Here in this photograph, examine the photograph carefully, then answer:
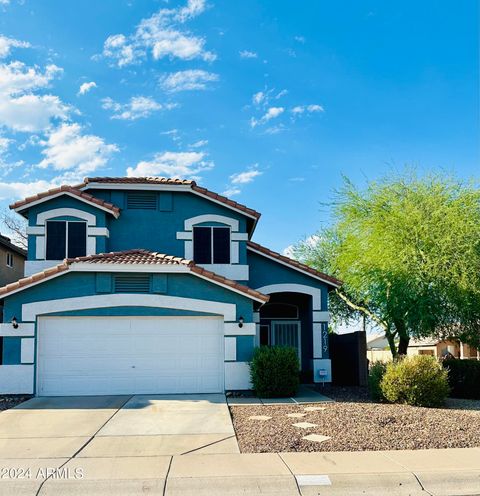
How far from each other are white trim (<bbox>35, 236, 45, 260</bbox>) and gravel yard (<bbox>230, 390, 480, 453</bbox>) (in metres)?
8.14

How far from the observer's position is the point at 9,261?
25391 mm

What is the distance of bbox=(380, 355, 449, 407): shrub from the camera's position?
13656mm

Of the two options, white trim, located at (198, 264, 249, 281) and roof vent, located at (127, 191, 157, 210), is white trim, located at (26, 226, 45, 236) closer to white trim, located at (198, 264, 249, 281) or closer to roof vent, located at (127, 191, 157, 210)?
roof vent, located at (127, 191, 157, 210)

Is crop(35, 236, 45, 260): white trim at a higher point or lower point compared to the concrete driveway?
higher

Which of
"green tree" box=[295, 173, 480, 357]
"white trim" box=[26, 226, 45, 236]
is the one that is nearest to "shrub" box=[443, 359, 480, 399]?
"green tree" box=[295, 173, 480, 357]

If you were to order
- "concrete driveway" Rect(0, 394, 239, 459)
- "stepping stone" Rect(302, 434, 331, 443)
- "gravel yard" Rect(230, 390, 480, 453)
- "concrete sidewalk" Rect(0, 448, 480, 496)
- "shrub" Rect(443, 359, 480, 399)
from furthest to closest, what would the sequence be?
"shrub" Rect(443, 359, 480, 399) < "stepping stone" Rect(302, 434, 331, 443) < "gravel yard" Rect(230, 390, 480, 453) < "concrete driveway" Rect(0, 394, 239, 459) < "concrete sidewalk" Rect(0, 448, 480, 496)

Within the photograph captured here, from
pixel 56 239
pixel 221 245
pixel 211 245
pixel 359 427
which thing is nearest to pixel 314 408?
pixel 359 427

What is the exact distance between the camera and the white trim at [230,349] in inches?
623

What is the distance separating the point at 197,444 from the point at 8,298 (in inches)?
325

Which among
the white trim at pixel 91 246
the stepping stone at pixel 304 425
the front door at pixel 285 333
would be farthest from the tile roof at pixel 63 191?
the stepping stone at pixel 304 425

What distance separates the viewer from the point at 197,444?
967 cm

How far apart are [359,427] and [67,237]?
11104mm

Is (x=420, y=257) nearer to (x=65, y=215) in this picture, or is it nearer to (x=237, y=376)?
(x=237, y=376)

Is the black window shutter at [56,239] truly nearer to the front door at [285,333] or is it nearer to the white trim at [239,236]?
the white trim at [239,236]
